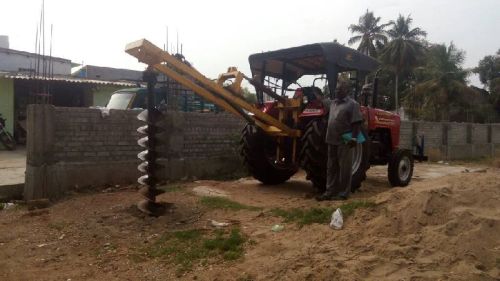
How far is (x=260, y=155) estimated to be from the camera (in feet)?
26.8

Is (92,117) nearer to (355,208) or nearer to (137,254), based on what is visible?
(137,254)

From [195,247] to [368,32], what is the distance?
46.5m

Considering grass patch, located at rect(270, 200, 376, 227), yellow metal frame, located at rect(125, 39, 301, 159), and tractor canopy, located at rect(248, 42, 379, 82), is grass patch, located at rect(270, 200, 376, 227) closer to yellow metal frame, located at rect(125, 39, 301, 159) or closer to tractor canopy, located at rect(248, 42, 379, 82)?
yellow metal frame, located at rect(125, 39, 301, 159)

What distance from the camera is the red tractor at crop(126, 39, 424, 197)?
6.87m

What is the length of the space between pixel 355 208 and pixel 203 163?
4778mm

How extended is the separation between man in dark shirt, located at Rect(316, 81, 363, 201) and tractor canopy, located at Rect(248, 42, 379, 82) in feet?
3.03

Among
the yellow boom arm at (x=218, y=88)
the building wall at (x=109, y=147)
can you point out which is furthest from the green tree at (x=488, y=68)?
the yellow boom arm at (x=218, y=88)

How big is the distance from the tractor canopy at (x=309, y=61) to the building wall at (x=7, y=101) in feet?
35.5

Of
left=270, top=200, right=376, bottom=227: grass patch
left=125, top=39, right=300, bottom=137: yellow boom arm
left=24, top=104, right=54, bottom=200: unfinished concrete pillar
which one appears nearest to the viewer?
left=270, top=200, right=376, bottom=227: grass patch

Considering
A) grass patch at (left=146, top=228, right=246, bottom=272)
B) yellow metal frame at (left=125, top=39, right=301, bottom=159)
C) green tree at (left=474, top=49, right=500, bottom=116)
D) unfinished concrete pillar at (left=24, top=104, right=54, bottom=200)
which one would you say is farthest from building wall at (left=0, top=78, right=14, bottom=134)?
green tree at (left=474, top=49, right=500, bottom=116)

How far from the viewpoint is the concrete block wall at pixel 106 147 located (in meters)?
7.01

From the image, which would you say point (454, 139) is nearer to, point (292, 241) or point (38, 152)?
point (292, 241)

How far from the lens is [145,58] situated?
577 centimetres

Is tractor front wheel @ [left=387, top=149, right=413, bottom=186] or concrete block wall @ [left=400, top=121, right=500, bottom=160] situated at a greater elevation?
concrete block wall @ [left=400, top=121, right=500, bottom=160]
